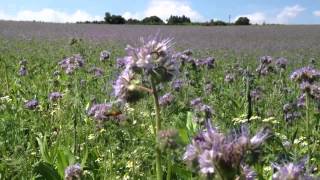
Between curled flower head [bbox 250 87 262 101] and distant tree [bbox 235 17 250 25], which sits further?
distant tree [bbox 235 17 250 25]

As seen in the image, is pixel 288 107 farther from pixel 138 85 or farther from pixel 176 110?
pixel 138 85

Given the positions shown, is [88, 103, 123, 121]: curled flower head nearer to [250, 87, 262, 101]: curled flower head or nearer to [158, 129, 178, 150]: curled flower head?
[158, 129, 178, 150]: curled flower head

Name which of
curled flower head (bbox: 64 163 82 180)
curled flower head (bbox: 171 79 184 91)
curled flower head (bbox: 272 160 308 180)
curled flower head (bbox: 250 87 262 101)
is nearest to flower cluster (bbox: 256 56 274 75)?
curled flower head (bbox: 250 87 262 101)

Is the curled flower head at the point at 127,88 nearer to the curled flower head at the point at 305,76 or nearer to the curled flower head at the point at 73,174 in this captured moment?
the curled flower head at the point at 73,174

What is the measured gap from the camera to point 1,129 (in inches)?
180

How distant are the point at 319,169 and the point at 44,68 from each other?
24.3 feet

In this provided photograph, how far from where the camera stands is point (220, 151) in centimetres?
164

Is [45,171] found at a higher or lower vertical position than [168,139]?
lower

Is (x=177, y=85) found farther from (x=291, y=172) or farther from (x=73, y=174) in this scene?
(x=291, y=172)

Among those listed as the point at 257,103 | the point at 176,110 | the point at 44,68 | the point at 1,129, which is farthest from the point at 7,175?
the point at 44,68

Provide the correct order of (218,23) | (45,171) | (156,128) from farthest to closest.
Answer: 1. (218,23)
2. (45,171)
3. (156,128)

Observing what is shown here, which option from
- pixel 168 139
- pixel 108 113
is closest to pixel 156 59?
pixel 168 139

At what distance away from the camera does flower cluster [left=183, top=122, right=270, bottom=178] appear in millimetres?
1629

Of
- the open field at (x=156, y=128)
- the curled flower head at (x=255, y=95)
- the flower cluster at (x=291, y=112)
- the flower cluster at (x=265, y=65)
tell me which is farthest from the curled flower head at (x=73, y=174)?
the flower cluster at (x=265, y=65)
